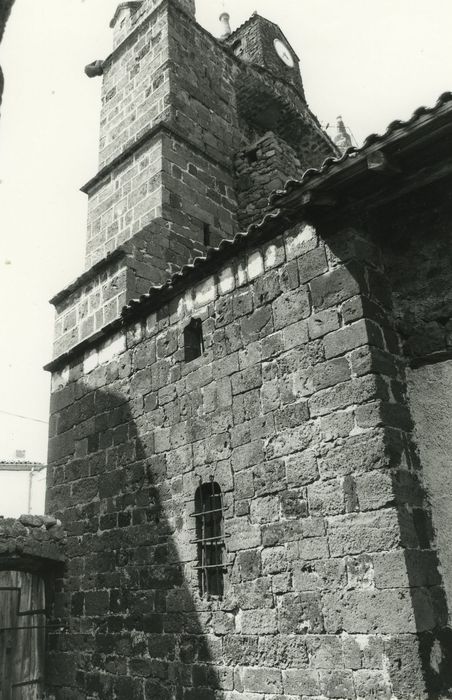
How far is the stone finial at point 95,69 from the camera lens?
385 inches

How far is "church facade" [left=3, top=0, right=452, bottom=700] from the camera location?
3.50 metres

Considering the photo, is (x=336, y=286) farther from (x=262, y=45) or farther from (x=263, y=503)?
(x=262, y=45)

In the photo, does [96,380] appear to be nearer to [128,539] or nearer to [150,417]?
[150,417]

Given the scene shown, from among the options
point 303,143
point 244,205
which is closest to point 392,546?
point 244,205

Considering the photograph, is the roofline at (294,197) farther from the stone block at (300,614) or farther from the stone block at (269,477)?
the stone block at (300,614)

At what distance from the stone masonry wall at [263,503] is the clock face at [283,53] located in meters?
7.98

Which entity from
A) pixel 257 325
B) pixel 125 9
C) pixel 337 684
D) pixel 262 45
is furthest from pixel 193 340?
pixel 262 45

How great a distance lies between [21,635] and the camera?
19.7 ft

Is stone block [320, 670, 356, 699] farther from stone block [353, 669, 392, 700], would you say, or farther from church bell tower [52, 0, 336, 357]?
church bell tower [52, 0, 336, 357]

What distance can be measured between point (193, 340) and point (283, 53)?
8520mm

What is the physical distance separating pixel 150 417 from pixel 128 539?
113 centimetres

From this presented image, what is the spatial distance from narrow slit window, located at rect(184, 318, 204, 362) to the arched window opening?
1.20 metres

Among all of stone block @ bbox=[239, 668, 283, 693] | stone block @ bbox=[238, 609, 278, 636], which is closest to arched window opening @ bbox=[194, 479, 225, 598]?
stone block @ bbox=[238, 609, 278, 636]

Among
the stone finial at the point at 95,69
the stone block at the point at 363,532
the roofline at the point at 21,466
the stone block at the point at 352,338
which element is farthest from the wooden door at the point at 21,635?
the roofline at the point at 21,466
